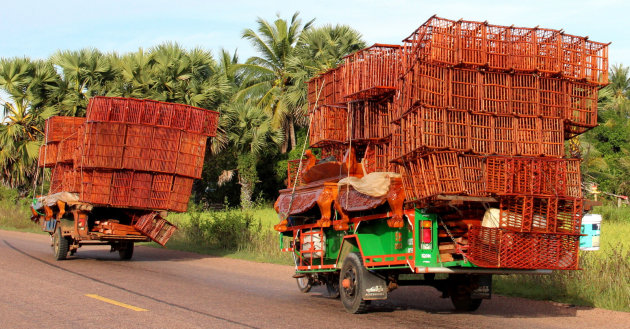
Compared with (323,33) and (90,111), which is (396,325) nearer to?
(90,111)

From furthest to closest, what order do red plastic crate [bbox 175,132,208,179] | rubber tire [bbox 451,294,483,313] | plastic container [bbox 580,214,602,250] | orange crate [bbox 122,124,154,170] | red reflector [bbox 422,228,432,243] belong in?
red plastic crate [bbox 175,132,208,179], orange crate [bbox 122,124,154,170], plastic container [bbox 580,214,602,250], rubber tire [bbox 451,294,483,313], red reflector [bbox 422,228,432,243]

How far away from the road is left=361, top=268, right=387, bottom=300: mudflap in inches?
11.7

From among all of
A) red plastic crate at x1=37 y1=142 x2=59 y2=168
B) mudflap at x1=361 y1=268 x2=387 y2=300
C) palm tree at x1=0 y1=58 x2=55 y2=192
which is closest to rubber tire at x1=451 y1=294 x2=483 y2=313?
mudflap at x1=361 y1=268 x2=387 y2=300

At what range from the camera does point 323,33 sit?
35.8 metres

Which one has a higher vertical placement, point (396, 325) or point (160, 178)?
point (160, 178)

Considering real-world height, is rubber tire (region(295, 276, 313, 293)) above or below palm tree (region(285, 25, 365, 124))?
below

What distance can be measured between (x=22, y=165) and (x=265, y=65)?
46.9ft

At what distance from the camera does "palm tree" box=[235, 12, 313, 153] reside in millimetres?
39769

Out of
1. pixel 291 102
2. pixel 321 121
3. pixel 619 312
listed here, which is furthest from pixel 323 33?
pixel 619 312

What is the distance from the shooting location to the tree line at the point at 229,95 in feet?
107

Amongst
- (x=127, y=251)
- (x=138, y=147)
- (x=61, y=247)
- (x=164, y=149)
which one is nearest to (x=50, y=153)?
(x=61, y=247)

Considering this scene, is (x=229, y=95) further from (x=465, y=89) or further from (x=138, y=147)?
(x=465, y=89)

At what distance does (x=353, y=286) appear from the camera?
1022 centimetres

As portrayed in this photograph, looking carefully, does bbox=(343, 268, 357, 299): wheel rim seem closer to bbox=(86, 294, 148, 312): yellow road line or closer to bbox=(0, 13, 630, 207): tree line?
bbox=(86, 294, 148, 312): yellow road line
